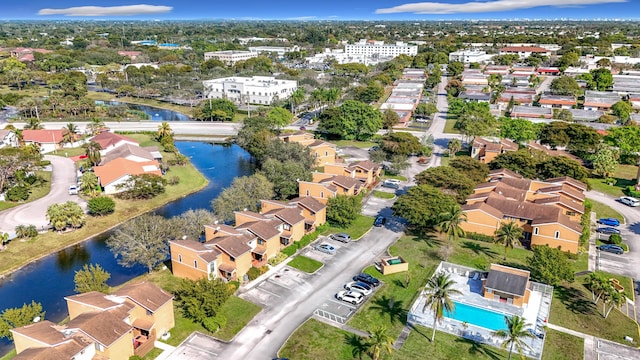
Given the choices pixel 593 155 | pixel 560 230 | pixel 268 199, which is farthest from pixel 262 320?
pixel 593 155

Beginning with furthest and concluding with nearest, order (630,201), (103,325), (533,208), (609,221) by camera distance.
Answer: (630,201) → (609,221) → (533,208) → (103,325)

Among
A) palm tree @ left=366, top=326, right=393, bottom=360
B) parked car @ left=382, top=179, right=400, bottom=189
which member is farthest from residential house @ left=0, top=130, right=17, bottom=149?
palm tree @ left=366, top=326, right=393, bottom=360

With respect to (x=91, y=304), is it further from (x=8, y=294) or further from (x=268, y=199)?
(x=268, y=199)

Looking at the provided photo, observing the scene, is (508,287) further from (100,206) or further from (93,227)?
(100,206)

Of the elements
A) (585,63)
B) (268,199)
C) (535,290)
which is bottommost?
(535,290)

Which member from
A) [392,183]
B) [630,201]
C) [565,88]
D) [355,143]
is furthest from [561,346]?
[565,88]

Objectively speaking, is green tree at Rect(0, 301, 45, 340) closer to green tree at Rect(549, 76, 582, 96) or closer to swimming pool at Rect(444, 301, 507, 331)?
swimming pool at Rect(444, 301, 507, 331)

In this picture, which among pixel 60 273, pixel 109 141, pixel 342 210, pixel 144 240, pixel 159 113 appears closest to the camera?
pixel 144 240

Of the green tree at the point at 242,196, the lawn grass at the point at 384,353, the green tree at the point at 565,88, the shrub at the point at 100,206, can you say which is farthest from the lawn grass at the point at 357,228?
the green tree at the point at 565,88
